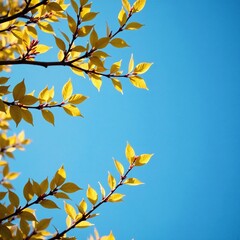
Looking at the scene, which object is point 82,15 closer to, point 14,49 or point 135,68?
point 135,68

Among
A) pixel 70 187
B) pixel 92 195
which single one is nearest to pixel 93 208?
pixel 92 195

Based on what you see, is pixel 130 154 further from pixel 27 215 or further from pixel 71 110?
pixel 27 215

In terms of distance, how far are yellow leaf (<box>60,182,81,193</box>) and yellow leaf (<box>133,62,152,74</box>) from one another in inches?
34.0

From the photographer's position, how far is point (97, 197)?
1447 mm

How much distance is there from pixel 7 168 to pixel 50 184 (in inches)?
51.3

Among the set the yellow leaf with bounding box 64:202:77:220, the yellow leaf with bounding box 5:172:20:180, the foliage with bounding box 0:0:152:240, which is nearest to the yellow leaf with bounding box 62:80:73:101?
the foliage with bounding box 0:0:152:240

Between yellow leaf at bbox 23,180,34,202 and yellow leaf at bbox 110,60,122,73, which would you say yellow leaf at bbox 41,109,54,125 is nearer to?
yellow leaf at bbox 23,180,34,202

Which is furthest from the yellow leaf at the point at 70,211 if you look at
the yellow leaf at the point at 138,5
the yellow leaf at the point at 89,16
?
the yellow leaf at the point at 138,5

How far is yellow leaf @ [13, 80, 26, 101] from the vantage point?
4.21 ft

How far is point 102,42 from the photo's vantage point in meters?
1.43

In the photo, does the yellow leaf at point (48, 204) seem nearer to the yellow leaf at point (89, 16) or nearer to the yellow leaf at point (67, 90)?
the yellow leaf at point (67, 90)

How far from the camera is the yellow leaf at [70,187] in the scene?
136cm

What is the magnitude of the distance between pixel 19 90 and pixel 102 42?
56 centimetres

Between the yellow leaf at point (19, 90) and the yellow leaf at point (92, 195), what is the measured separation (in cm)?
66
